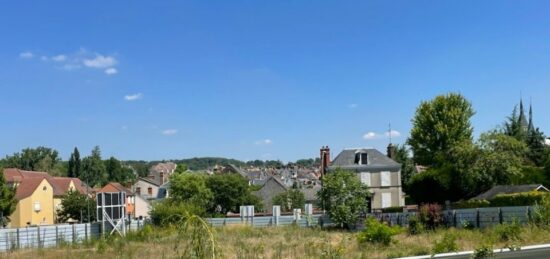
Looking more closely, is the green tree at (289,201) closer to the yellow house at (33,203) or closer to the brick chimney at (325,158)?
the brick chimney at (325,158)

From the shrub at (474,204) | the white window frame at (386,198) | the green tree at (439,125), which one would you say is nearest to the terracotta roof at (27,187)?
the white window frame at (386,198)

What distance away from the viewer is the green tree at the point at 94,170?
12150cm

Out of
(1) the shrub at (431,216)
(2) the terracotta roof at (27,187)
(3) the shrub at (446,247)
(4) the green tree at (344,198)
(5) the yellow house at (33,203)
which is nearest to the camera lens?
(3) the shrub at (446,247)

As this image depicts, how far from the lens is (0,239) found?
3123 cm

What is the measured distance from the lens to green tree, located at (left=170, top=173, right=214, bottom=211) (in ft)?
215

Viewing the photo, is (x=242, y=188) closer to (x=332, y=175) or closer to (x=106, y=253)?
(x=332, y=175)

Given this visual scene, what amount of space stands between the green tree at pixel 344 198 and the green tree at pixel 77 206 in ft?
117

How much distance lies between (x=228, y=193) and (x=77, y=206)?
1815 cm

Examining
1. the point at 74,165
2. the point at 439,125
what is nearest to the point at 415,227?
the point at 439,125

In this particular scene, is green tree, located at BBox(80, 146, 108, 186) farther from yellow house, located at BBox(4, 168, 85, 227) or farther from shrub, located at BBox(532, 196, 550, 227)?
shrub, located at BBox(532, 196, 550, 227)

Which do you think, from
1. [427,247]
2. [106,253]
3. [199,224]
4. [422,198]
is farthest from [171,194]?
[199,224]

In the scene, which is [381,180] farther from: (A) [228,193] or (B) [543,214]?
(B) [543,214]

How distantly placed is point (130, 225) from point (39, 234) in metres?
9.14

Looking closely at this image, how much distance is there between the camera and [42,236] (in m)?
32.6
